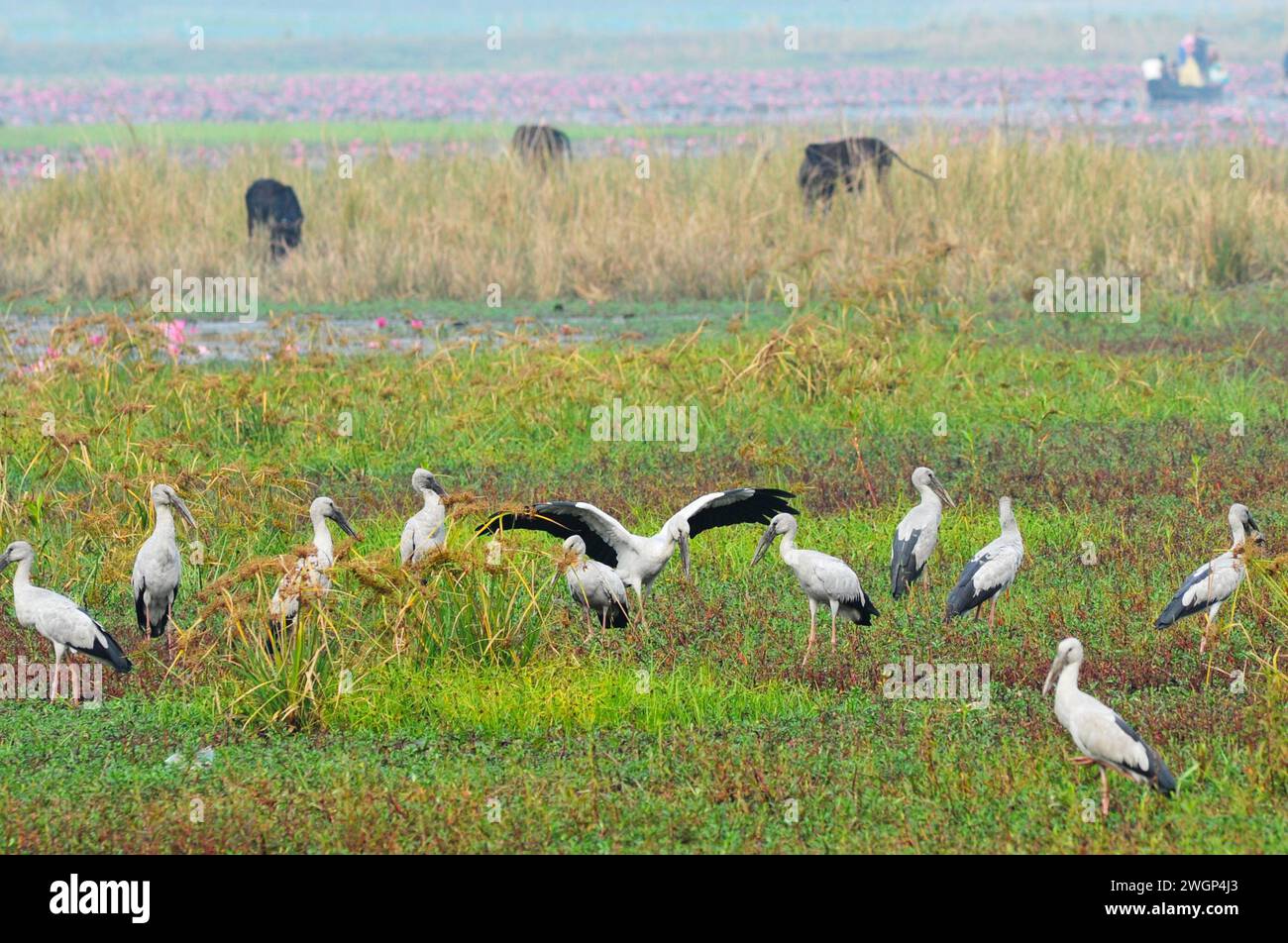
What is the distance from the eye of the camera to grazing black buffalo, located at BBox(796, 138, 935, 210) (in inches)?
736

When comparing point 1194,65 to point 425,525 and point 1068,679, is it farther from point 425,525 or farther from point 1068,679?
point 1068,679

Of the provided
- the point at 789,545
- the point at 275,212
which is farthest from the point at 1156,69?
the point at 789,545

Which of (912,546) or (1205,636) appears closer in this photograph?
(1205,636)

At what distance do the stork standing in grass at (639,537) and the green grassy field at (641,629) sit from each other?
0.20 m

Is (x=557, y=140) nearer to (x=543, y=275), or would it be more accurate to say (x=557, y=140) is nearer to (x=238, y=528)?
(x=543, y=275)

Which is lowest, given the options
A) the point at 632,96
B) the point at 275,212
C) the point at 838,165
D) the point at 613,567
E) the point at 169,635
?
the point at 169,635

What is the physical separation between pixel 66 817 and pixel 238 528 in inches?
110

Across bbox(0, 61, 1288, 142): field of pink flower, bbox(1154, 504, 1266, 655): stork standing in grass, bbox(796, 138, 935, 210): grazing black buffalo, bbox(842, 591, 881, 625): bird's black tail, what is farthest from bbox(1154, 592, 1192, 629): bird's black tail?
bbox(0, 61, 1288, 142): field of pink flower

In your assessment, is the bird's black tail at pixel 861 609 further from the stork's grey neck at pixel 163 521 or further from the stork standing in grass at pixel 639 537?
the stork's grey neck at pixel 163 521

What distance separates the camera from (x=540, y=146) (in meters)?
21.3

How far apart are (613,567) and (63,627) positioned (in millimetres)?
2142

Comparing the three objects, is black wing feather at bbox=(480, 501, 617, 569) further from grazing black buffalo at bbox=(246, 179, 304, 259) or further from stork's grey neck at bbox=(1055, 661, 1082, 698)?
grazing black buffalo at bbox=(246, 179, 304, 259)

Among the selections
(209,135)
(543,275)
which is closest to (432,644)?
(543,275)

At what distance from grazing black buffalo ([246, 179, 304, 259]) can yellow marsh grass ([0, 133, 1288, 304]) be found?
0.26 meters
